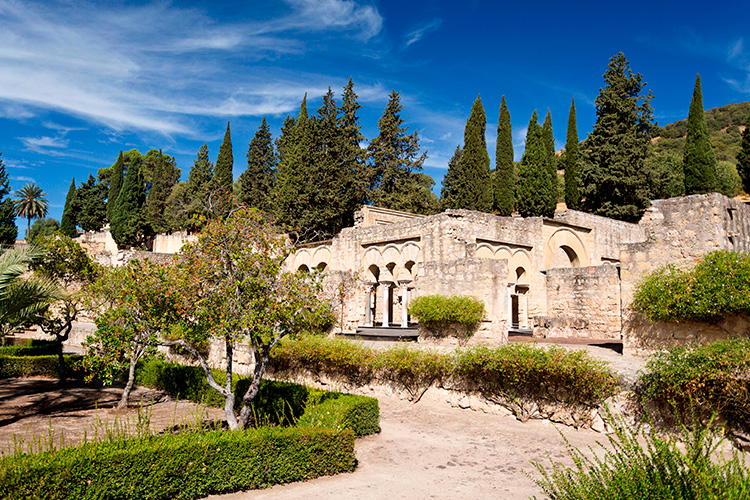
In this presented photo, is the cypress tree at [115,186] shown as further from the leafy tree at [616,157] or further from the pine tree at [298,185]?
the leafy tree at [616,157]

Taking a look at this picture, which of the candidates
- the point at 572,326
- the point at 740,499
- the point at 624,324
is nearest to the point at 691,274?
the point at 624,324

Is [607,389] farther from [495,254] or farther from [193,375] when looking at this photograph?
[495,254]

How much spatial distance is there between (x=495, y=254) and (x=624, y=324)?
11.4 meters

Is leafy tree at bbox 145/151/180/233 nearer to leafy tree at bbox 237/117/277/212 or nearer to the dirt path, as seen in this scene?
leafy tree at bbox 237/117/277/212

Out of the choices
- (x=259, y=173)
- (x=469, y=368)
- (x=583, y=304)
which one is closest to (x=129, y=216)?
(x=259, y=173)

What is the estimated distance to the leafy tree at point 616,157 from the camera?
96.4ft

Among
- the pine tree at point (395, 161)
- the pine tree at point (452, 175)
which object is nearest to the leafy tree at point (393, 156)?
the pine tree at point (395, 161)

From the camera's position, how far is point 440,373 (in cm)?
943

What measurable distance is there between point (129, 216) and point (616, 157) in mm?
38115

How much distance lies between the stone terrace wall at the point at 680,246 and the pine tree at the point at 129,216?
4111 cm

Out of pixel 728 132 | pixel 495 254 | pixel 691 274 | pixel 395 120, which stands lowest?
pixel 691 274

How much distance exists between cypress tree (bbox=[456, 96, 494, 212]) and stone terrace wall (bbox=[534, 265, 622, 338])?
15.0 metres

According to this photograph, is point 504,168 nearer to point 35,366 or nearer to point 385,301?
point 385,301

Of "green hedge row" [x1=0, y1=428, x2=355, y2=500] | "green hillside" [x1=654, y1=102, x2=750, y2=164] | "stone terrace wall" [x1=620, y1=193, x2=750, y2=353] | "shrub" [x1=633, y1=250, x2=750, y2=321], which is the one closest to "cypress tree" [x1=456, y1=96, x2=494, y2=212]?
"stone terrace wall" [x1=620, y1=193, x2=750, y2=353]
